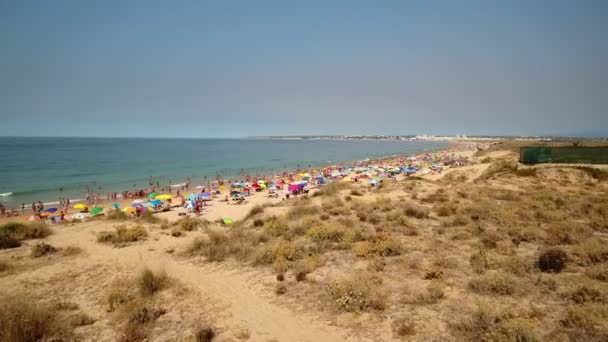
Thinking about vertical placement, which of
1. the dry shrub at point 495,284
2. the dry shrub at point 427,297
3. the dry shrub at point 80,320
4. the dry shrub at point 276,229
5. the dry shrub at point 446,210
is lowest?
the dry shrub at point 80,320

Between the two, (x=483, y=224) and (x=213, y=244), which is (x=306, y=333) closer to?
(x=213, y=244)

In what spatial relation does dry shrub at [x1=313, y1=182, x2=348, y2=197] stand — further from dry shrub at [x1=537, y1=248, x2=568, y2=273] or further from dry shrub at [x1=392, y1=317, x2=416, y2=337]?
dry shrub at [x1=392, y1=317, x2=416, y2=337]

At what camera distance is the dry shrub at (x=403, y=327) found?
5.04 metres

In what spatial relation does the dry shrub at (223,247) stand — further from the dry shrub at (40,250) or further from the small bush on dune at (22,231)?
the small bush on dune at (22,231)

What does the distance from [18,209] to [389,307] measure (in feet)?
107

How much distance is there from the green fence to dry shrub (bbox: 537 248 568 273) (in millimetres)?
20925

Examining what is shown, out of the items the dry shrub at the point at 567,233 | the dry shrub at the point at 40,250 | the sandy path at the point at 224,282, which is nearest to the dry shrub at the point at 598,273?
the dry shrub at the point at 567,233

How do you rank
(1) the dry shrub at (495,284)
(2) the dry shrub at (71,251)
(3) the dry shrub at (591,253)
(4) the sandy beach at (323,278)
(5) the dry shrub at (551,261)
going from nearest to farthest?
(4) the sandy beach at (323,278), (1) the dry shrub at (495,284), (5) the dry shrub at (551,261), (3) the dry shrub at (591,253), (2) the dry shrub at (71,251)

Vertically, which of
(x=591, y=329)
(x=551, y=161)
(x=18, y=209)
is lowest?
(x=18, y=209)

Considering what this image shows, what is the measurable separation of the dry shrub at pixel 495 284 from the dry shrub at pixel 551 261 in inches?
59.7

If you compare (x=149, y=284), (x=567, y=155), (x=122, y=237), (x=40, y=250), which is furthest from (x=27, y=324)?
(x=567, y=155)

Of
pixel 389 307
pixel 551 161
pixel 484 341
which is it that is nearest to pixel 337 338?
pixel 389 307

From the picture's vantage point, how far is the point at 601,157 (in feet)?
70.7

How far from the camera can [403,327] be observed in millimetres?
5121
